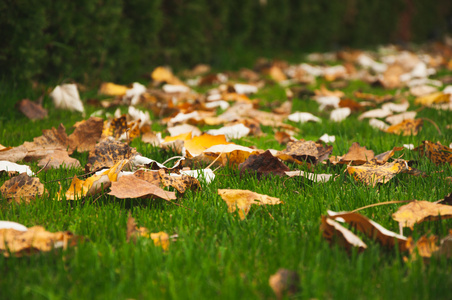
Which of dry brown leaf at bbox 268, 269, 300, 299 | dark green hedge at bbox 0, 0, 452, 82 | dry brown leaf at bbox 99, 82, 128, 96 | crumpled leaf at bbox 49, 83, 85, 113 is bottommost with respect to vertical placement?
dry brown leaf at bbox 268, 269, 300, 299

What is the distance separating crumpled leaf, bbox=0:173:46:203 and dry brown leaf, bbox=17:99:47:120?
1.33 meters

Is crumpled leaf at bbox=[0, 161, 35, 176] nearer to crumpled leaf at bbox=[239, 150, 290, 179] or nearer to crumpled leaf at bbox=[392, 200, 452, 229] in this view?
crumpled leaf at bbox=[239, 150, 290, 179]

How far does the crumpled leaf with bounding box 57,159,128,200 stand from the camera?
65.2 inches

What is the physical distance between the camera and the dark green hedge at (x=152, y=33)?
3.30m

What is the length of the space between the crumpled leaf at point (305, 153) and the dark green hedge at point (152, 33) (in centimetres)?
205

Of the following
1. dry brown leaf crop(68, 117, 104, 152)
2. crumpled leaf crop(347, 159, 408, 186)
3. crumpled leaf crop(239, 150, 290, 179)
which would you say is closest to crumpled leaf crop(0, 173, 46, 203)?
dry brown leaf crop(68, 117, 104, 152)

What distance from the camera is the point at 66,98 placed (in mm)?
3145

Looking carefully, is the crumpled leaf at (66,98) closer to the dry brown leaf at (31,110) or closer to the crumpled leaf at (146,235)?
the dry brown leaf at (31,110)

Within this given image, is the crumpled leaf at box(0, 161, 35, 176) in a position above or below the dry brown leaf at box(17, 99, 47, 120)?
below

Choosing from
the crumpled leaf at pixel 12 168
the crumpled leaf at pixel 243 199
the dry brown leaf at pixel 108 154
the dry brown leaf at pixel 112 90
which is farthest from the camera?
the dry brown leaf at pixel 112 90

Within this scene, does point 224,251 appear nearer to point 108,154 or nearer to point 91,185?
point 91,185

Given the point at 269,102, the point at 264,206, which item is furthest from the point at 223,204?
the point at 269,102

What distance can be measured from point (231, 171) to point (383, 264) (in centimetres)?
92

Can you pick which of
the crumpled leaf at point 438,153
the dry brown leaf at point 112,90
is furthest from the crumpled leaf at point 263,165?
the dry brown leaf at point 112,90
